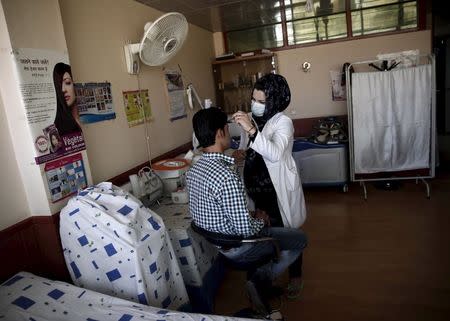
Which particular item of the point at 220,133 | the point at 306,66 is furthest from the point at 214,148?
the point at 306,66

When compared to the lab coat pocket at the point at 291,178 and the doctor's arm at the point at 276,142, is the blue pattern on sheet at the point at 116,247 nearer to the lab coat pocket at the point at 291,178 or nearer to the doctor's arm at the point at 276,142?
the doctor's arm at the point at 276,142

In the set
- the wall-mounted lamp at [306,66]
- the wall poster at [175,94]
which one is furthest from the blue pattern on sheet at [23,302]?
the wall-mounted lamp at [306,66]

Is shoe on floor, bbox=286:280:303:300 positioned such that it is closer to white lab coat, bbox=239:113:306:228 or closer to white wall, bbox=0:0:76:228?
white lab coat, bbox=239:113:306:228

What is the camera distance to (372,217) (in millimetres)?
3170

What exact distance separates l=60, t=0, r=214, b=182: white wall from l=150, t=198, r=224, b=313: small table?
52 centimetres

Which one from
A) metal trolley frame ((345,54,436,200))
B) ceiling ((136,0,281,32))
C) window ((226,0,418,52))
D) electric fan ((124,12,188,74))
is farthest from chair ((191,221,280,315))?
window ((226,0,418,52))

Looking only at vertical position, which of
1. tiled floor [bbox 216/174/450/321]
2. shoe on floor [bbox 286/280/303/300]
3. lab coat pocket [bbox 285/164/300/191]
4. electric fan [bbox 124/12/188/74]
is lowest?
tiled floor [bbox 216/174/450/321]

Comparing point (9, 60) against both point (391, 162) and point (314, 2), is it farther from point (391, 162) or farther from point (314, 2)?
point (391, 162)

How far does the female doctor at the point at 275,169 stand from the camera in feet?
6.49

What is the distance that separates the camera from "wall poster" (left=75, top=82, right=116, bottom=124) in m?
1.95

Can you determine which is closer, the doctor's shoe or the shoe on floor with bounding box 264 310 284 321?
the doctor's shoe

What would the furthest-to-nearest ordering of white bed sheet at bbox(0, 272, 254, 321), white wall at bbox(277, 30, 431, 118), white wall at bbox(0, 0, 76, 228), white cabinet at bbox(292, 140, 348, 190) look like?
white wall at bbox(277, 30, 431, 118)
white cabinet at bbox(292, 140, 348, 190)
white wall at bbox(0, 0, 76, 228)
white bed sheet at bbox(0, 272, 254, 321)

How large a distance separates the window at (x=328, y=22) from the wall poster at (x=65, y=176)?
108 inches

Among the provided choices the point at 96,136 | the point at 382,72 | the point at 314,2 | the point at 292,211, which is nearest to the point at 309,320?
the point at 292,211
